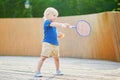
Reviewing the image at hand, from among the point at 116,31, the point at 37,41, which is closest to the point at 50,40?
the point at 116,31

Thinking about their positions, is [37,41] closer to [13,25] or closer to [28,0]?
[13,25]

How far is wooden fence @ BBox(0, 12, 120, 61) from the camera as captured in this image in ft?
25.8

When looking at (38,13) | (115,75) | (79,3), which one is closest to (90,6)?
(79,3)

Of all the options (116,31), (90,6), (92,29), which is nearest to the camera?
(116,31)

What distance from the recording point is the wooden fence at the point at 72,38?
25.8ft

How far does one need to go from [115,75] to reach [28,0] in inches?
332

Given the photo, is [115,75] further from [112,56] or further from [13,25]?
[13,25]

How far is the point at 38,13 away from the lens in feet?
43.2

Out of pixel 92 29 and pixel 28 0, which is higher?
pixel 28 0

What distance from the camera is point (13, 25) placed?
450 inches

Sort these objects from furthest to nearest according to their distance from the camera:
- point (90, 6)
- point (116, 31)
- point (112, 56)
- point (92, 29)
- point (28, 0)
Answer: point (28, 0) → point (90, 6) → point (92, 29) → point (112, 56) → point (116, 31)

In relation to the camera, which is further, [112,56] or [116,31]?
[112,56]

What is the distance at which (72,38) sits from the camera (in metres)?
9.69

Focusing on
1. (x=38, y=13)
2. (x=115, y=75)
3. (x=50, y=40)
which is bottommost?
(x=115, y=75)
